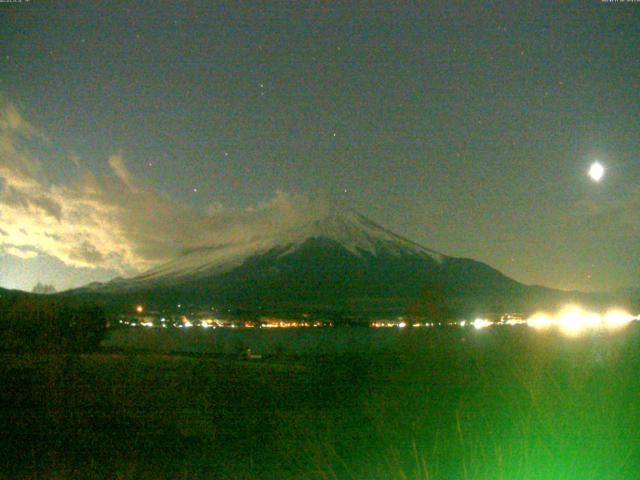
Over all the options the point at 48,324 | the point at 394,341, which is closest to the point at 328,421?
the point at 48,324

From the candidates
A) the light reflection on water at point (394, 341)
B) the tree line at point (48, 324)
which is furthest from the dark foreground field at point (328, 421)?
the tree line at point (48, 324)

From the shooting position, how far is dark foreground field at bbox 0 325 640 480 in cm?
805

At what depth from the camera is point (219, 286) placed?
11750 cm

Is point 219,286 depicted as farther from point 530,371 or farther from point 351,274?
point 530,371

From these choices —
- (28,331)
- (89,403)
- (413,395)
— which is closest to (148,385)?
(89,403)

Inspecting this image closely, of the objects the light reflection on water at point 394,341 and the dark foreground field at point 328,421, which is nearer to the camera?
the dark foreground field at point 328,421

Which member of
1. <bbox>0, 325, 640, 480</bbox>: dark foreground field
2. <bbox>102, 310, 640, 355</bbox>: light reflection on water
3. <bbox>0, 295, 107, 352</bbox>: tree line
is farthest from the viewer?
<bbox>0, 295, 107, 352</bbox>: tree line

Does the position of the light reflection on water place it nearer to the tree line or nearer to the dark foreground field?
the tree line

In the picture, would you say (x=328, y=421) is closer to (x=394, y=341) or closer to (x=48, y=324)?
(x=48, y=324)

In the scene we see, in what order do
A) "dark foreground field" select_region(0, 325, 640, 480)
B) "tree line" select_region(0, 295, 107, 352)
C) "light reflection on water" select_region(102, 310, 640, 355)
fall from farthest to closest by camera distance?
"tree line" select_region(0, 295, 107, 352)
"light reflection on water" select_region(102, 310, 640, 355)
"dark foreground field" select_region(0, 325, 640, 480)

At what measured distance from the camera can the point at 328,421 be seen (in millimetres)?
11445

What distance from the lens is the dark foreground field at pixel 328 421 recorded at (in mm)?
8055

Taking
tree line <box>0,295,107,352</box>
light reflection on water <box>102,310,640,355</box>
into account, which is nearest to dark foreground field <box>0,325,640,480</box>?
light reflection on water <box>102,310,640,355</box>

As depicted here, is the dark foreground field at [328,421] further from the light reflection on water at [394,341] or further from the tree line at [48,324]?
the tree line at [48,324]
